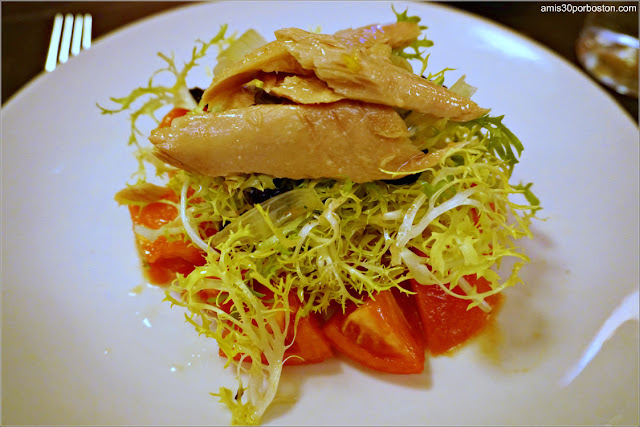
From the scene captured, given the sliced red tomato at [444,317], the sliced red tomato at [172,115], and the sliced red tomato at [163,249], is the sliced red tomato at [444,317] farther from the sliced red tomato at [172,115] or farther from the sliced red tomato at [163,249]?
the sliced red tomato at [172,115]

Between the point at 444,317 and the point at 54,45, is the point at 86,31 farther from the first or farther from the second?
the point at 444,317

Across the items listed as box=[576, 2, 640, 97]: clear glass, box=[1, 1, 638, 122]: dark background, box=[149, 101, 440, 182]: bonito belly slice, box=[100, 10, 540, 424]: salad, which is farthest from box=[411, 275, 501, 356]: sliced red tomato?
box=[1, 1, 638, 122]: dark background

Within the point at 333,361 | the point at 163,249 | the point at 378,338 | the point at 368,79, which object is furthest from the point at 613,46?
the point at 163,249

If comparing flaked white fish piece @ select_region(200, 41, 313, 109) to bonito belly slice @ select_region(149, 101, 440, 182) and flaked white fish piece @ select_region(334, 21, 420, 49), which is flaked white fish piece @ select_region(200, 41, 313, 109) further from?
flaked white fish piece @ select_region(334, 21, 420, 49)

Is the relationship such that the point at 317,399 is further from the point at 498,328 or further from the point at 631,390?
the point at 631,390

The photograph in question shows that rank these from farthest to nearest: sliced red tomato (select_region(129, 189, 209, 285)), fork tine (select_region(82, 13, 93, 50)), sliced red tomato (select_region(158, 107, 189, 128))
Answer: fork tine (select_region(82, 13, 93, 50))
sliced red tomato (select_region(158, 107, 189, 128))
sliced red tomato (select_region(129, 189, 209, 285))
